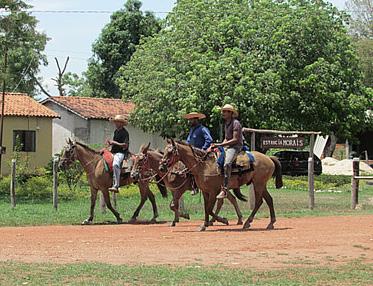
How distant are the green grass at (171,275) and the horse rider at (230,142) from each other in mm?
6221

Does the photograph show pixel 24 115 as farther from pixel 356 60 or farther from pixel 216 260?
pixel 216 260

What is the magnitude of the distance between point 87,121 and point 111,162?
3525 cm

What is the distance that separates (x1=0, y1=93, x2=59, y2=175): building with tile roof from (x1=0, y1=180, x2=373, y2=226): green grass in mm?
18522

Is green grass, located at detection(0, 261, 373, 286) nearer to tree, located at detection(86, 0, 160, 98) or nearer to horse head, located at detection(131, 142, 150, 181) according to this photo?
horse head, located at detection(131, 142, 150, 181)

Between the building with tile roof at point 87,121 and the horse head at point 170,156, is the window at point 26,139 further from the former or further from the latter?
the horse head at point 170,156

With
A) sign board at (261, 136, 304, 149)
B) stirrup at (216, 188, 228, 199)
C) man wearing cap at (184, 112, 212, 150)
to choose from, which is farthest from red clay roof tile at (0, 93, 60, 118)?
stirrup at (216, 188, 228, 199)

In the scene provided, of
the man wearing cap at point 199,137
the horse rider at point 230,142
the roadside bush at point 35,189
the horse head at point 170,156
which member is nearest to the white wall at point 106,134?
the roadside bush at point 35,189

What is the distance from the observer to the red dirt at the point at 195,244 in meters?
13.3

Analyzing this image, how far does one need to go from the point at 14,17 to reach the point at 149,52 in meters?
13.1

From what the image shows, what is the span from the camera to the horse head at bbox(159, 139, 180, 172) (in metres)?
18.9

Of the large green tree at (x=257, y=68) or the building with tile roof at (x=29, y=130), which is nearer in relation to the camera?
the large green tree at (x=257, y=68)

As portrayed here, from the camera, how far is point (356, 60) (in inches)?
1839

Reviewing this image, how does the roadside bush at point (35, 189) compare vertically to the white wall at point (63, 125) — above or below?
below

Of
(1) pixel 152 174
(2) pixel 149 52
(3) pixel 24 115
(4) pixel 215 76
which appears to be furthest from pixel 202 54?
(1) pixel 152 174
